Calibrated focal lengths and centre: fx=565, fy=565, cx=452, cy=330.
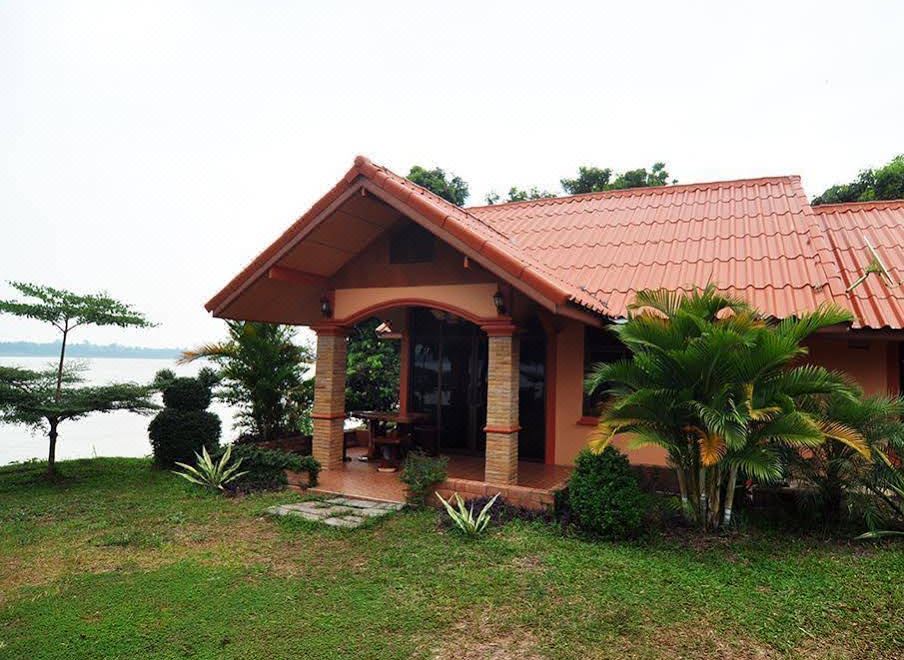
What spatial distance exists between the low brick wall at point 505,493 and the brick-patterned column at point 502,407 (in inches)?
10.7

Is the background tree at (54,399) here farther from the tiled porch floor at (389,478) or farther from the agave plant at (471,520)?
the agave plant at (471,520)

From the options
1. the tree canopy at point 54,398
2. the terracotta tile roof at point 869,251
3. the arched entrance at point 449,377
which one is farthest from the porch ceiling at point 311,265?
the terracotta tile roof at point 869,251

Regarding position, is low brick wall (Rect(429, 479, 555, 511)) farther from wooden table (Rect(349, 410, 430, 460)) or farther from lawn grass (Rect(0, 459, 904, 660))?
wooden table (Rect(349, 410, 430, 460))

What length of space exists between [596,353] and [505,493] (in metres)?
3.38

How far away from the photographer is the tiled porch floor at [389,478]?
8054 millimetres

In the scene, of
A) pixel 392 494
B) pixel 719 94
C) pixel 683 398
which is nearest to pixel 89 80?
pixel 392 494

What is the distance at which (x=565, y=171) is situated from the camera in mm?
22781

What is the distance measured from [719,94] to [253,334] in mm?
12310

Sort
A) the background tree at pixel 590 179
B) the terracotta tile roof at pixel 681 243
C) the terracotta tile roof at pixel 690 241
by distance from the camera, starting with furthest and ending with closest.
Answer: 1. the background tree at pixel 590 179
2. the terracotta tile roof at pixel 690 241
3. the terracotta tile roof at pixel 681 243

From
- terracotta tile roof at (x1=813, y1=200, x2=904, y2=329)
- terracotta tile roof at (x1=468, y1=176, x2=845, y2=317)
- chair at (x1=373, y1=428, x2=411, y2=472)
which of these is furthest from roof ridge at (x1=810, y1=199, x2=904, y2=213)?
chair at (x1=373, y1=428, x2=411, y2=472)

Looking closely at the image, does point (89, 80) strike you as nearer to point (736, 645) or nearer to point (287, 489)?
point (287, 489)

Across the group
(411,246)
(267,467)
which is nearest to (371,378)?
(267,467)

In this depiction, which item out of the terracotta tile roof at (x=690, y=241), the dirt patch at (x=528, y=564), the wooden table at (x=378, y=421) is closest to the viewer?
the dirt patch at (x=528, y=564)

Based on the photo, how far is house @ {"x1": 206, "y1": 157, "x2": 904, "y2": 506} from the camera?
25.3ft
